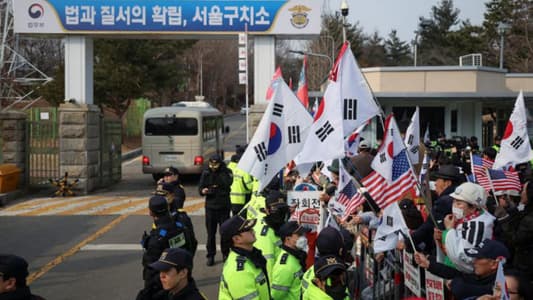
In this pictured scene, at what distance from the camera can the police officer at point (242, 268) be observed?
428cm

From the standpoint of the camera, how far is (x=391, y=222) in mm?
5480

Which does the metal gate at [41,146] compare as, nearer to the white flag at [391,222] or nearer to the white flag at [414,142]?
the white flag at [414,142]

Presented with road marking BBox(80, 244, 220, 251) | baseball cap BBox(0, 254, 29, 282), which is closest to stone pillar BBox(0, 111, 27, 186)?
road marking BBox(80, 244, 220, 251)

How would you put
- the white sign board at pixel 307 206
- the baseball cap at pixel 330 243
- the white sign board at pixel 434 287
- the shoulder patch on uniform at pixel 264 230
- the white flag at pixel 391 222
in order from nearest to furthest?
the baseball cap at pixel 330 243, the white sign board at pixel 434 287, the white flag at pixel 391 222, the shoulder patch on uniform at pixel 264 230, the white sign board at pixel 307 206

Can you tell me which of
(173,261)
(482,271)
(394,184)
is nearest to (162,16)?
(394,184)

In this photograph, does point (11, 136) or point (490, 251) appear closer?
point (490, 251)

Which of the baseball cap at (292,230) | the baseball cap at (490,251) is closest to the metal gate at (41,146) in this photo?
the baseball cap at (292,230)

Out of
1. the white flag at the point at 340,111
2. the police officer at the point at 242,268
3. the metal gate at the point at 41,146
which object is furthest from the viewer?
the metal gate at the point at 41,146

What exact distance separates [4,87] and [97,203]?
82.9 feet

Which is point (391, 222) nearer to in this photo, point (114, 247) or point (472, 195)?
point (472, 195)

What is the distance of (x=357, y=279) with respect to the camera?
6.48m

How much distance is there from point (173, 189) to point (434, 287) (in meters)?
3.50

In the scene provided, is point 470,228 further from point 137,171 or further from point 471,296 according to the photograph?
point 137,171

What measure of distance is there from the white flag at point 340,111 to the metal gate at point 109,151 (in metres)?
13.4
